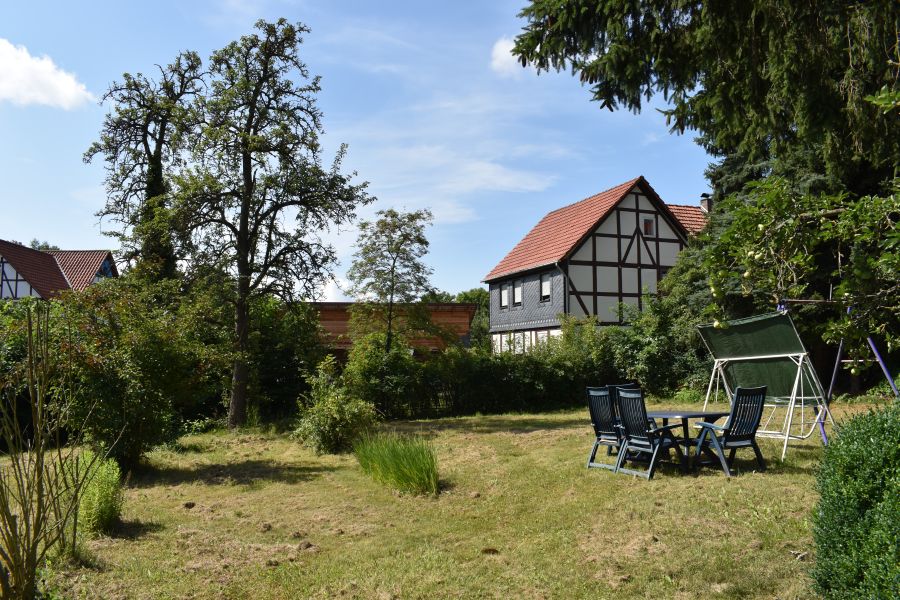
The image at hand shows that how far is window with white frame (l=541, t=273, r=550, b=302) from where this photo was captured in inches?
1135

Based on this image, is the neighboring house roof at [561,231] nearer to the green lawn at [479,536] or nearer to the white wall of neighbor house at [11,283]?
the green lawn at [479,536]

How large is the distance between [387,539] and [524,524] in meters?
1.32

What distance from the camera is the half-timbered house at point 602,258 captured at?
1088 inches

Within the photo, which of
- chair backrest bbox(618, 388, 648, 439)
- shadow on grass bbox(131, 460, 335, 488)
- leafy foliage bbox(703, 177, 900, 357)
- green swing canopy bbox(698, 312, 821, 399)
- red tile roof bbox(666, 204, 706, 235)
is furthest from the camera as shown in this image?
red tile roof bbox(666, 204, 706, 235)

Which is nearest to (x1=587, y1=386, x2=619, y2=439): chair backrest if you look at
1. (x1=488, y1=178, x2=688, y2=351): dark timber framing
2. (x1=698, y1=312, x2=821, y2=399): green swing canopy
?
(x1=698, y1=312, x2=821, y2=399): green swing canopy

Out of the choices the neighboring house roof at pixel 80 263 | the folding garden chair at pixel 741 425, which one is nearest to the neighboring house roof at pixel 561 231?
the folding garden chair at pixel 741 425

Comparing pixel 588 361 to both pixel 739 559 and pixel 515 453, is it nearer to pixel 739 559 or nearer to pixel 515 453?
pixel 515 453

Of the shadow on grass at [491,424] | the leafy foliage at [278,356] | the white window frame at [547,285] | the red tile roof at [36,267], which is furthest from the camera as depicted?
the red tile roof at [36,267]

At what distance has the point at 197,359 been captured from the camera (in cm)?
1210

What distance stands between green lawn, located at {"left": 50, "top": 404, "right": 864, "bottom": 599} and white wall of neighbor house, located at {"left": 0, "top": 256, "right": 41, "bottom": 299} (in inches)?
1195

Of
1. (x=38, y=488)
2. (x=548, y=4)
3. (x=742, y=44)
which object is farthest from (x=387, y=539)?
(x=742, y=44)

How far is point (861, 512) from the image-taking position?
11.6 ft

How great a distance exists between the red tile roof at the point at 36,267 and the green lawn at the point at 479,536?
30393 millimetres

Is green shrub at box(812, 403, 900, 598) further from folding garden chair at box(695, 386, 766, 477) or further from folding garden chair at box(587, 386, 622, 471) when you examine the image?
folding garden chair at box(587, 386, 622, 471)
